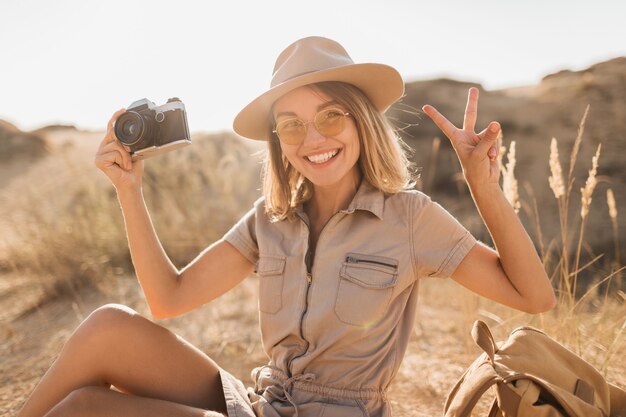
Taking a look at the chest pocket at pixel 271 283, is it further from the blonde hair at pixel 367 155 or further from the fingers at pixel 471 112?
the fingers at pixel 471 112

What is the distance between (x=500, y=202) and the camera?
1566 mm

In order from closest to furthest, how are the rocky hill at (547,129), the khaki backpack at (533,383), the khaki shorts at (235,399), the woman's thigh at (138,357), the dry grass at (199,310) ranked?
the khaki backpack at (533,383)
the khaki shorts at (235,399)
the woman's thigh at (138,357)
the dry grass at (199,310)
the rocky hill at (547,129)

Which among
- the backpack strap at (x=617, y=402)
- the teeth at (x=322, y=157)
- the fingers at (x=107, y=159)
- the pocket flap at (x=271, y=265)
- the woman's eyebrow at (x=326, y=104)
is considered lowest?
the backpack strap at (x=617, y=402)

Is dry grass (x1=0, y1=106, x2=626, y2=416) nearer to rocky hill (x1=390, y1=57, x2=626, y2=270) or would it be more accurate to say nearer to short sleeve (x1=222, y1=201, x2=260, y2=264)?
short sleeve (x1=222, y1=201, x2=260, y2=264)

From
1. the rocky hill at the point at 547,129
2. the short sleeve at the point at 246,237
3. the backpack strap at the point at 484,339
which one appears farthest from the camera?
the rocky hill at the point at 547,129

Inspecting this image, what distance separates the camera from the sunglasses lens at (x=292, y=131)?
1785 millimetres

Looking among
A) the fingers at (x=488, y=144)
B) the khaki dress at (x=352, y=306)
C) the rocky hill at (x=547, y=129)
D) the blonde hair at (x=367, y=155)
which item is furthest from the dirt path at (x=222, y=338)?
the rocky hill at (x=547, y=129)

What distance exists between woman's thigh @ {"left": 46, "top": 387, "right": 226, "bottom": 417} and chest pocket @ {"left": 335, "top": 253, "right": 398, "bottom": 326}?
47 centimetres

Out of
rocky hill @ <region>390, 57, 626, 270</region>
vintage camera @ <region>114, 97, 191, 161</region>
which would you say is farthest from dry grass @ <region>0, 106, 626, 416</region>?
rocky hill @ <region>390, 57, 626, 270</region>

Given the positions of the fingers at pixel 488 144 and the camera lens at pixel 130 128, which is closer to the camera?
the fingers at pixel 488 144

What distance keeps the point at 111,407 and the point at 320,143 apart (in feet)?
3.16

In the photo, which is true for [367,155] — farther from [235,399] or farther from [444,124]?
[235,399]

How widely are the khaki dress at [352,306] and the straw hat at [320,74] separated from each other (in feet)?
1.18

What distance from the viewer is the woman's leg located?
5.50 feet
